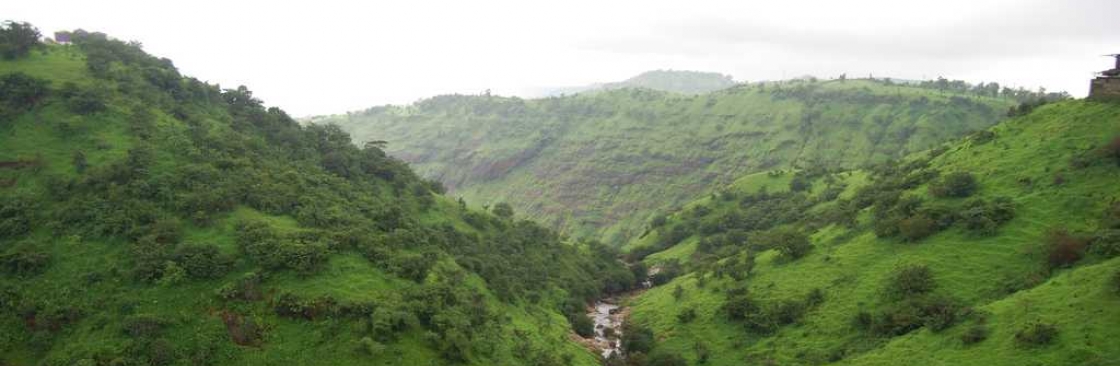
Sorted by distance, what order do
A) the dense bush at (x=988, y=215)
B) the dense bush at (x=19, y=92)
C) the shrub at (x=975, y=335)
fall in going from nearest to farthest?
the shrub at (x=975, y=335), the dense bush at (x=988, y=215), the dense bush at (x=19, y=92)

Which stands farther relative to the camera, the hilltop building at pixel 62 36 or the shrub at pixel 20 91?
the hilltop building at pixel 62 36

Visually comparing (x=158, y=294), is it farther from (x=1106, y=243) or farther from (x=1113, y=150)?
(x=1113, y=150)

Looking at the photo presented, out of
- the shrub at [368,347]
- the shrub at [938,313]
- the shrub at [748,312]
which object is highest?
the shrub at [368,347]

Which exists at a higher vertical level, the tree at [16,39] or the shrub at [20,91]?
the tree at [16,39]

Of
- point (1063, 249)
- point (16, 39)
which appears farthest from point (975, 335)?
point (16, 39)

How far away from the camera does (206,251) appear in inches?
2090

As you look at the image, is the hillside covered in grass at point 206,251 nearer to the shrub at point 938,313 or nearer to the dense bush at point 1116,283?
the shrub at point 938,313

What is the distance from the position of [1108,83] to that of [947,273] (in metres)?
31.9

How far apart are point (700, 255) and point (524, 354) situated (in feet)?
176

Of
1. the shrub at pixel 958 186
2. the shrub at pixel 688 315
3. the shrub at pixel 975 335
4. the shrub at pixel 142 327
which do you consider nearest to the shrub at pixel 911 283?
the shrub at pixel 975 335

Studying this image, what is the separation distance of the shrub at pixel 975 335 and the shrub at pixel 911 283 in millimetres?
10410

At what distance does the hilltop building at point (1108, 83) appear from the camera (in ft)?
229

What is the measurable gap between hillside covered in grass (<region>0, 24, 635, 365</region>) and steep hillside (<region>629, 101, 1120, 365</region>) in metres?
17.8

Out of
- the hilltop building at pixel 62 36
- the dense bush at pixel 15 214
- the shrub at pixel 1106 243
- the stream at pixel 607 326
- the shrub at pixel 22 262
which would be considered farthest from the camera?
the hilltop building at pixel 62 36
